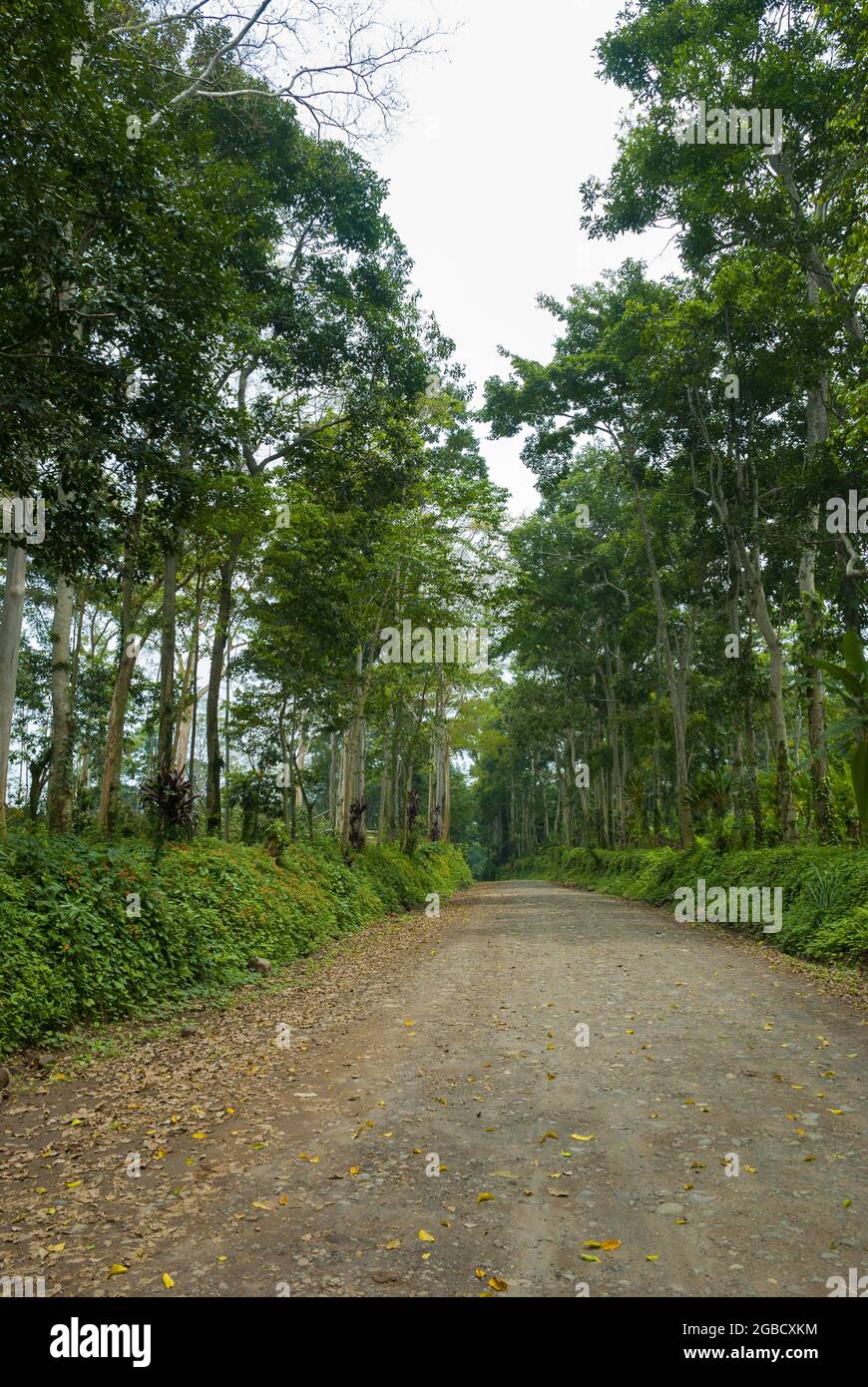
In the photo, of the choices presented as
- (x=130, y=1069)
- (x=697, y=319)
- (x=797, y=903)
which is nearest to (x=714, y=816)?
(x=797, y=903)

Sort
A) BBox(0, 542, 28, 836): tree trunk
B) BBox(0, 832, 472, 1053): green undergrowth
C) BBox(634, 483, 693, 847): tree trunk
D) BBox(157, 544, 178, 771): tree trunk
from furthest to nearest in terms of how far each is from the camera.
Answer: BBox(634, 483, 693, 847): tree trunk
BBox(157, 544, 178, 771): tree trunk
BBox(0, 542, 28, 836): tree trunk
BBox(0, 832, 472, 1053): green undergrowth

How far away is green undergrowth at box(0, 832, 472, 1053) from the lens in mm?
6637

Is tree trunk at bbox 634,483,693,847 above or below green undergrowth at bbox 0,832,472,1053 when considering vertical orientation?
above

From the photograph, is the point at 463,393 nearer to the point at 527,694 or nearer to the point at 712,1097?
the point at 527,694

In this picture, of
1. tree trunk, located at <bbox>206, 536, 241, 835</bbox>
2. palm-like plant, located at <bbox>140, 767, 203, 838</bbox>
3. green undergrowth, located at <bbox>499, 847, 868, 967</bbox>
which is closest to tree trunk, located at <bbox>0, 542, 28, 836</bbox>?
palm-like plant, located at <bbox>140, 767, 203, 838</bbox>

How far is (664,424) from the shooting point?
1811 centimetres

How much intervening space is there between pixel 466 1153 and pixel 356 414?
1474 centimetres

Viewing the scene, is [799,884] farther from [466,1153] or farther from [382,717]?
[382,717]

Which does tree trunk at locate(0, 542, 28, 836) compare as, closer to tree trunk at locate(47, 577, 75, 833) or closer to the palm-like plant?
the palm-like plant

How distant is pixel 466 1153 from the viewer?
4301 mm

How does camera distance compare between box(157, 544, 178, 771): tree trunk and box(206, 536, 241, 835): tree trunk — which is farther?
box(206, 536, 241, 835): tree trunk

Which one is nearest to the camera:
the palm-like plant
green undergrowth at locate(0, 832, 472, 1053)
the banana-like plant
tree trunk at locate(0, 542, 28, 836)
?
green undergrowth at locate(0, 832, 472, 1053)

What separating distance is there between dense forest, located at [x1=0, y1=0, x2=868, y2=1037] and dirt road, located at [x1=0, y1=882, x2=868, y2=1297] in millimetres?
3242

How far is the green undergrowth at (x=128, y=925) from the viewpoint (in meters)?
6.64
